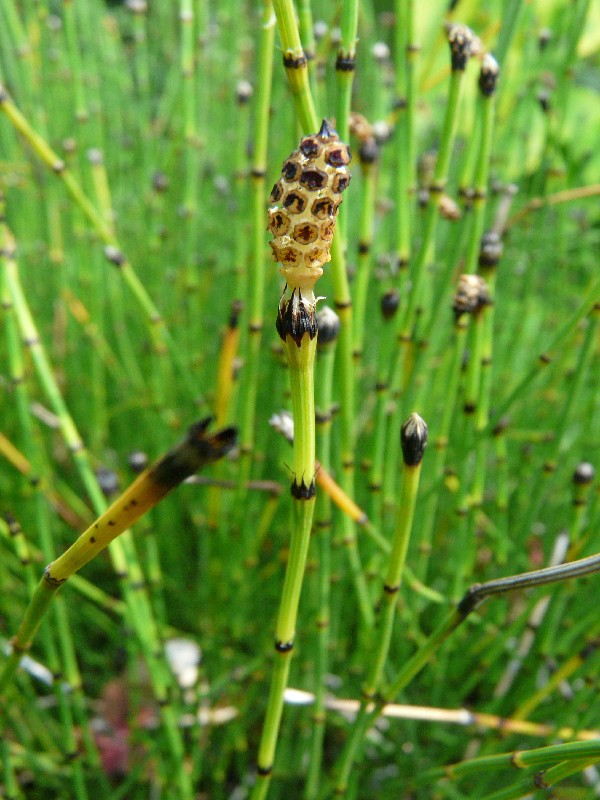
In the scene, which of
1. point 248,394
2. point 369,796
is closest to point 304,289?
point 248,394

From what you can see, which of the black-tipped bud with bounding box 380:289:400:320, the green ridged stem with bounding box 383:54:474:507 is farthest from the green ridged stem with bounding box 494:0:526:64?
the black-tipped bud with bounding box 380:289:400:320

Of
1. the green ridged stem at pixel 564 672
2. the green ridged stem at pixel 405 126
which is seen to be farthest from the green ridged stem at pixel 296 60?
the green ridged stem at pixel 564 672

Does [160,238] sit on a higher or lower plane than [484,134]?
lower

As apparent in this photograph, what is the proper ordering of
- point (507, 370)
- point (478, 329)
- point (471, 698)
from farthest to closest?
point (507, 370)
point (471, 698)
point (478, 329)

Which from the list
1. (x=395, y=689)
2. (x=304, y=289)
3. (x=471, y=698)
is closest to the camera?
(x=304, y=289)

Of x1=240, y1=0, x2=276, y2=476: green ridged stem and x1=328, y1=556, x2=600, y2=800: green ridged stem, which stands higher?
x1=240, y1=0, x2=276, y2=476: green ridged stem

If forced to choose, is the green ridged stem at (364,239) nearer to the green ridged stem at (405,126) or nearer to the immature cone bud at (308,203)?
the green ridged stem at (405,126)

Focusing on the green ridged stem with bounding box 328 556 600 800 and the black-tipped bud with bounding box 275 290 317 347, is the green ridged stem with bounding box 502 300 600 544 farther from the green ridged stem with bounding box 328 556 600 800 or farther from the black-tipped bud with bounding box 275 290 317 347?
the black-tipped bud with bounding box 275 290 317 347

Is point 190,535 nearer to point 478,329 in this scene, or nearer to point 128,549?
point 128,549
